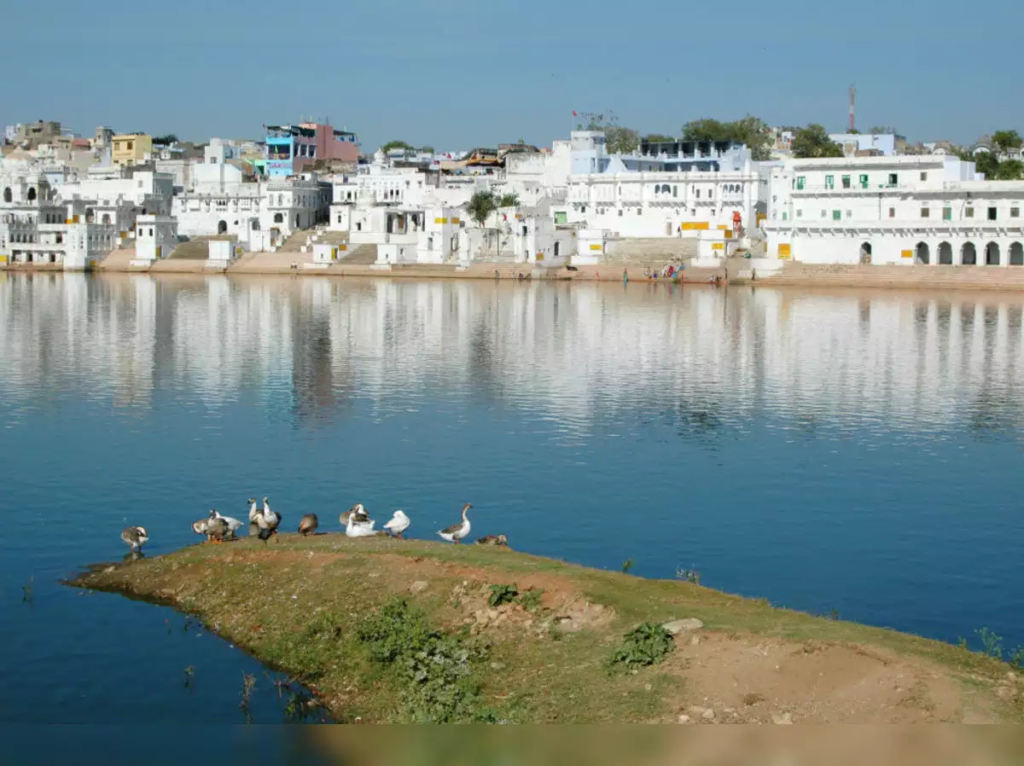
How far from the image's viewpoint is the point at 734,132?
106 m

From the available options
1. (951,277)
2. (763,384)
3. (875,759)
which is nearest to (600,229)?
(951,277)

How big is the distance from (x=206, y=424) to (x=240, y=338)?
1755 centimetres

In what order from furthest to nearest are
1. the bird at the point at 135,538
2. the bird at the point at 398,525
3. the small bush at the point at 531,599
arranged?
1. the bird at the point at 398,525
2. the bird at the point at 135,538
3. the small bush at the point at 531,599

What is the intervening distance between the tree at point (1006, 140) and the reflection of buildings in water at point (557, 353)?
145 feet

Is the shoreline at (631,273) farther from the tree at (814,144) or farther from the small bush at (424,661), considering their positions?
the small bush at (424,661)

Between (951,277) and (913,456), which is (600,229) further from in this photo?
(913,456)

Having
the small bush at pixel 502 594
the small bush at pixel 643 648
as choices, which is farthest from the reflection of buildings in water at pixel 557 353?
the small bush at pixel 643 648

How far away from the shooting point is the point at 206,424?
83.7 feet

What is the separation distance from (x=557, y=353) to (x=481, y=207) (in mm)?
45511

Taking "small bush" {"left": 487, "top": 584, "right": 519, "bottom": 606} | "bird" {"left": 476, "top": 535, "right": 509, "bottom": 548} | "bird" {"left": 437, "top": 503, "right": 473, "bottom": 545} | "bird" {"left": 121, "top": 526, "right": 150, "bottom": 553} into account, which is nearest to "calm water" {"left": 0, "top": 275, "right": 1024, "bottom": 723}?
"bird" {"left": 121, "top": 526, "right": 150, "bottom": 553}

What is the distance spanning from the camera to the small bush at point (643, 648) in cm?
1010

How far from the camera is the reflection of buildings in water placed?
96.4 ft

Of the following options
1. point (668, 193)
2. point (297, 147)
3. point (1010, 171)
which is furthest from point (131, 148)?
point (1010, 171)

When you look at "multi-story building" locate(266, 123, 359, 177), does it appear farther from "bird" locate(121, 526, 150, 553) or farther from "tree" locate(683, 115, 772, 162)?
"bird" locate(121, 526, 150, 553)
